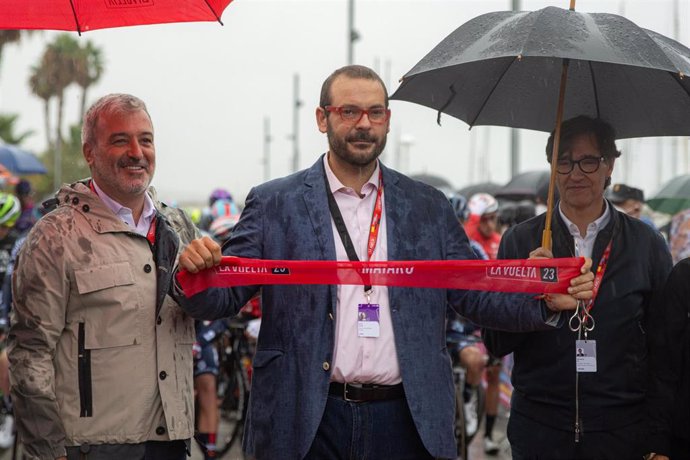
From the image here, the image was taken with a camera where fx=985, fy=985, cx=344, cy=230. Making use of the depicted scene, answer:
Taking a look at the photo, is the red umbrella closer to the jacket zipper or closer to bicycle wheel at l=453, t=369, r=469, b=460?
the jacket zipper

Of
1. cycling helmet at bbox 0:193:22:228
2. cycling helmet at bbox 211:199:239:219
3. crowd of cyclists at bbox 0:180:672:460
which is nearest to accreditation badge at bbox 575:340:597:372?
crowd of cyclists at bbox 0:180:672:460

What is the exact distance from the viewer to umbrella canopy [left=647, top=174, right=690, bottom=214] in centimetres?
1138

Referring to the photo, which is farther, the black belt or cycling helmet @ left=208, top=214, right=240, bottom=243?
cycling helmet @ left=208, top=214, right=240, bottom=243

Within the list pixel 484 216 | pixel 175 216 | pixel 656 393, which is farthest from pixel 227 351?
Answer: pixel 656 393

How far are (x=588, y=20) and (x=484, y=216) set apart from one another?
713 cm

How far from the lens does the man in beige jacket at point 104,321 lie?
13.3 ft

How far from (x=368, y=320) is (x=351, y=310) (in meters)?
0.09

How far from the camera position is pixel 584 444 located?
469 centimetres

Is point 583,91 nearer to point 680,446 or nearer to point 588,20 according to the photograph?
point 588,20

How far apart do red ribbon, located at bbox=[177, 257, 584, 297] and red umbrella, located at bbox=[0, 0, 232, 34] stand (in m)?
1.25

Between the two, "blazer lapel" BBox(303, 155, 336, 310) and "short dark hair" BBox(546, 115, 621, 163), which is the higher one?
"short dark hair" BBox(546, 115, 621, 163)

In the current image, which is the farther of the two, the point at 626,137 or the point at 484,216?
the point at 484,216

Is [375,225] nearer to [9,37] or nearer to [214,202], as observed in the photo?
[214,202]

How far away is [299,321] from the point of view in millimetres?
4238
